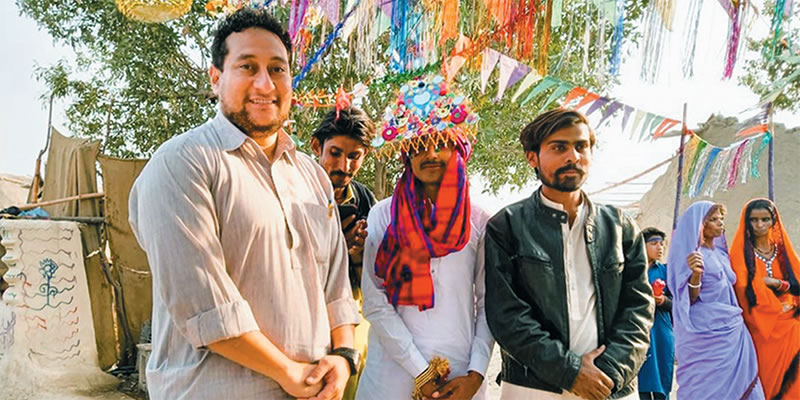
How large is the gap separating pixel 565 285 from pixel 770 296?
2.98 m

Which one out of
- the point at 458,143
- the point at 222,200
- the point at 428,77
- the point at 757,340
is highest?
the point at 428,77

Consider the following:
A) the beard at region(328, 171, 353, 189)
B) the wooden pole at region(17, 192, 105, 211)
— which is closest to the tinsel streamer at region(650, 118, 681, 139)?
the beard at region(328, 171, 353, 189)

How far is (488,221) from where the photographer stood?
97.9 inches

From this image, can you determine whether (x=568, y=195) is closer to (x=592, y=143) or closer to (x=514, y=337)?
(x=592, y=143)

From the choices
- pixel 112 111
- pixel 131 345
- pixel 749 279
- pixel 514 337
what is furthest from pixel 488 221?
pixel 112 111

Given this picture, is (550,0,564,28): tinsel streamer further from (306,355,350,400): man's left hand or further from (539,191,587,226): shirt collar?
(306,355,350,400): man's left hand

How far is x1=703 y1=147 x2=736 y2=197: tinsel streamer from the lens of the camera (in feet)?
18.6

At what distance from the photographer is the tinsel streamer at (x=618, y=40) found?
2910 mm

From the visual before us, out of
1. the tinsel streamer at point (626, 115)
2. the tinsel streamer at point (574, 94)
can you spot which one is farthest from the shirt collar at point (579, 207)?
the tinsel streamer at point (626, 115)

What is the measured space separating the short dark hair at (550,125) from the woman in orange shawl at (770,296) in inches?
112

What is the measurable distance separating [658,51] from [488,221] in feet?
4.71

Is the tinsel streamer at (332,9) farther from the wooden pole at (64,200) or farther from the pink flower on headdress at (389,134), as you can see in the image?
the wooden pole at (64,200)

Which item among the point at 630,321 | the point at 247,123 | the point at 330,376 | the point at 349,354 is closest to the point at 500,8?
the point at 630,321

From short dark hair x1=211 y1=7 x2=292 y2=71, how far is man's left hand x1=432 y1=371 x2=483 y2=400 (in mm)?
1466
